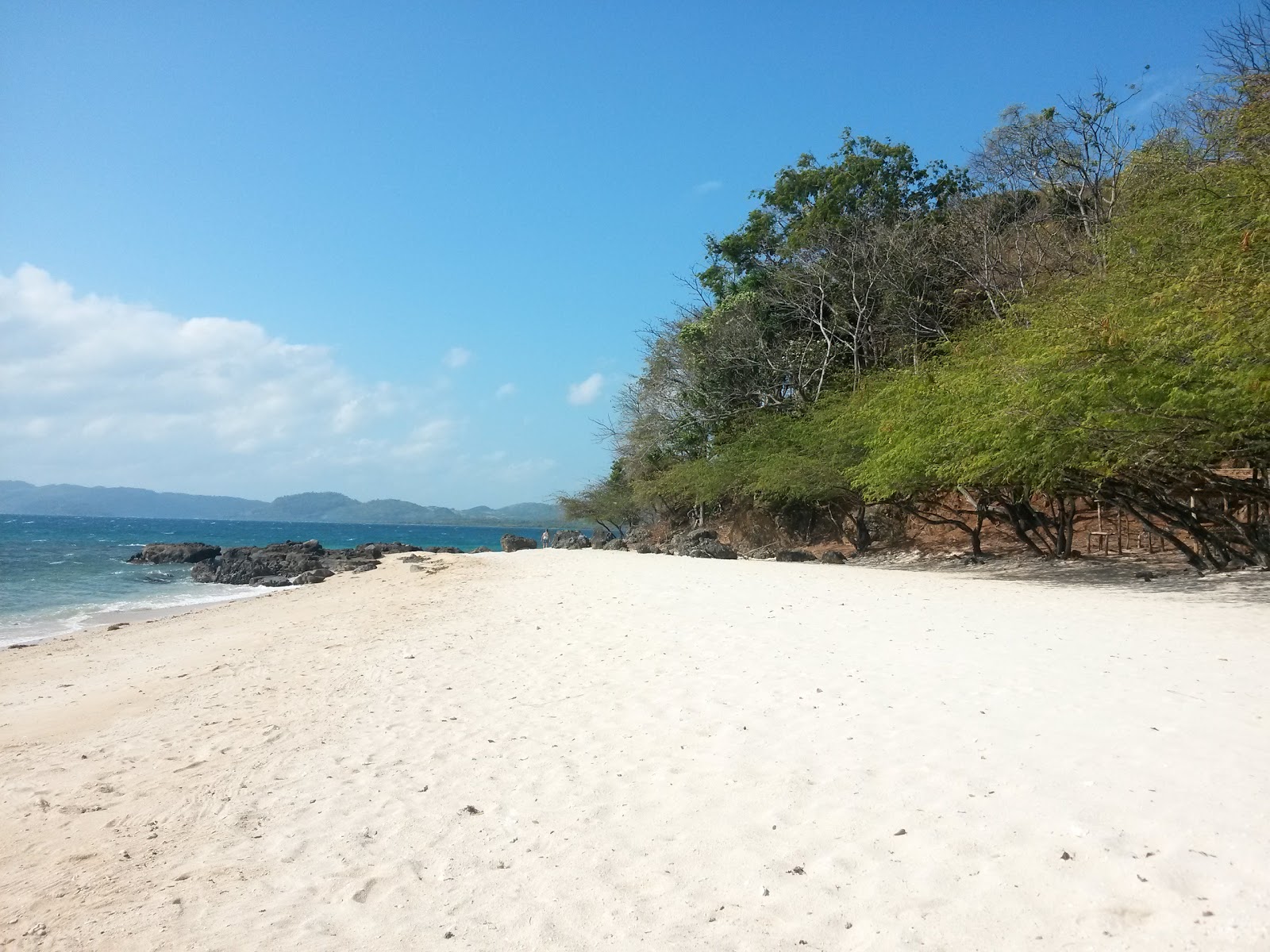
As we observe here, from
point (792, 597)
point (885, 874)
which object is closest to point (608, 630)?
point (792, 597)

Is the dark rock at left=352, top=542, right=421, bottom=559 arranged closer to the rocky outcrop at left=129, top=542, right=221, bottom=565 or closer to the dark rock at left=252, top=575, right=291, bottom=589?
the dark rock at left=252, top=575, right=291, bottom=589

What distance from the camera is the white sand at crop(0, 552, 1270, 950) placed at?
3.30 meters

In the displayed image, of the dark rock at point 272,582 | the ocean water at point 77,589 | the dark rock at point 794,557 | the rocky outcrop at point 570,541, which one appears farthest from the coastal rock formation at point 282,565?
→ the dark rock at point 794,557

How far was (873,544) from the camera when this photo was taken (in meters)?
29.9

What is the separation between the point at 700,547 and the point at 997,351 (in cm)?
1369

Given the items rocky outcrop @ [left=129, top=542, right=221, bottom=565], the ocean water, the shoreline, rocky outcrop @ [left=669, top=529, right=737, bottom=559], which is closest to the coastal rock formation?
rocky outcrop @ [left=129, top=542, right=221, bottom=565]

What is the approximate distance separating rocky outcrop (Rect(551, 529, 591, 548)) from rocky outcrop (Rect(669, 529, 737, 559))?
330 inches

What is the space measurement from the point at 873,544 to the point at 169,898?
28.5 meters

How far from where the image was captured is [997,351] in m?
15.9

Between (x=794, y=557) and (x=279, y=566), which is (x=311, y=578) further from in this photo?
(x=794, y=557)

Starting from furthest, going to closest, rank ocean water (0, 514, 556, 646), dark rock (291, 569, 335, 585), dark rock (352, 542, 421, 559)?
dark rock (352, 542, 421, 559) → dark rock (291, 569, 335, 585) → ocean water (0, 514, 556, 646)

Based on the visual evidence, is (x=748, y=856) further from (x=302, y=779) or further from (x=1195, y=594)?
→ (x=1195, y=594)

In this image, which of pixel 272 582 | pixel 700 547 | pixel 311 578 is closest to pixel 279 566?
pixel 272 582

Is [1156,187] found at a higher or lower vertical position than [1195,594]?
higher
